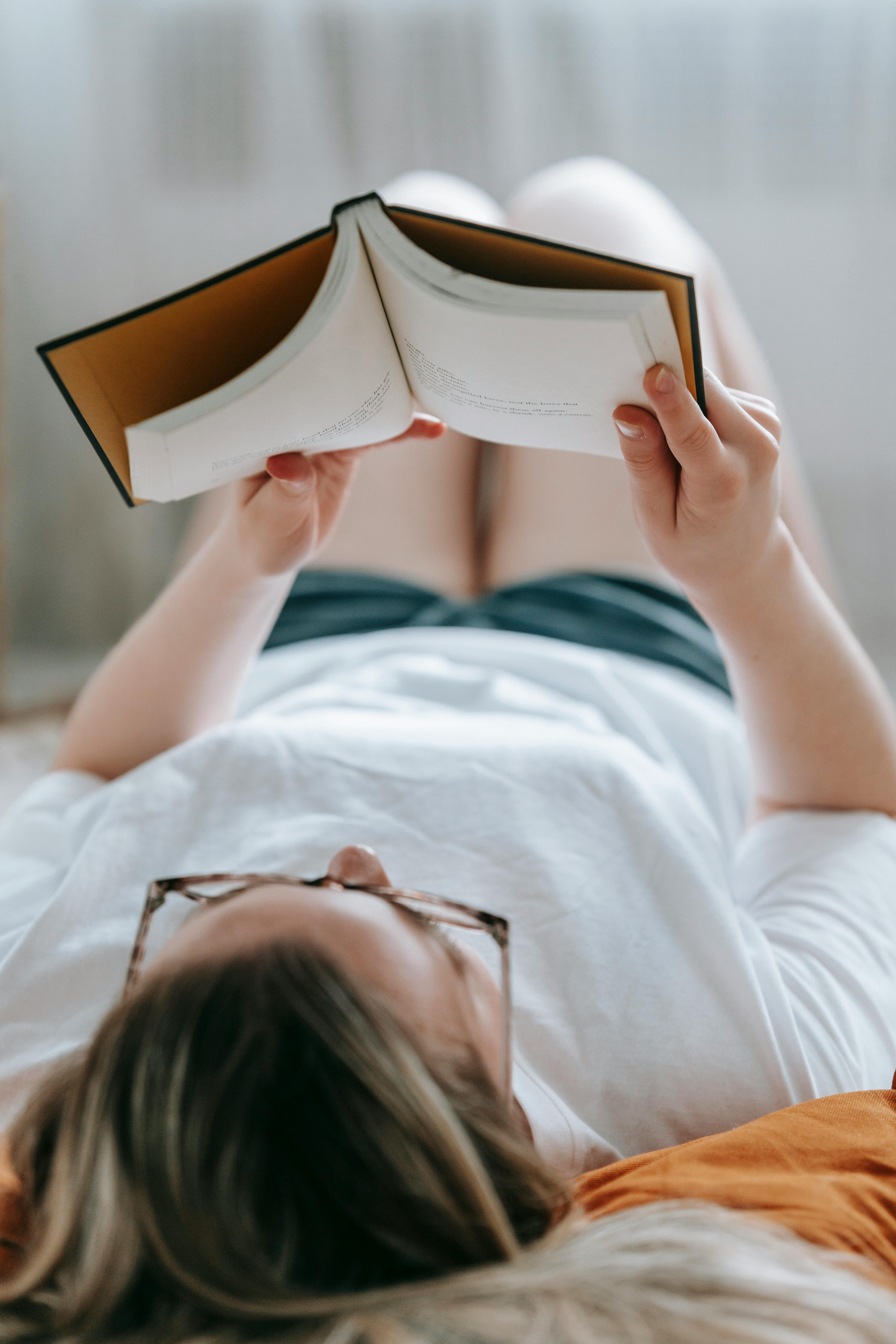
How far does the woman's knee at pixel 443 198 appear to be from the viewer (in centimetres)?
118

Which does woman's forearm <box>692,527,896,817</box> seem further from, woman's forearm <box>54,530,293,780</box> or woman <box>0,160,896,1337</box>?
woman's forearm <box>54,530,293,780</box>

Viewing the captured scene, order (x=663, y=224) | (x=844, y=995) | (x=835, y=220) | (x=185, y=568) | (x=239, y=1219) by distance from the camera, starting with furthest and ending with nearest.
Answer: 1. (x=835, y=220)
2. (x=663, y=224)
3. (x=185, y=568)
4. (x=844, y=995)
5. (x=239, y=1219)

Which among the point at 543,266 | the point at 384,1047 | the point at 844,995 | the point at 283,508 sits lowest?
the point at 844,995

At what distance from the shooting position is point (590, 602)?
1.09 m

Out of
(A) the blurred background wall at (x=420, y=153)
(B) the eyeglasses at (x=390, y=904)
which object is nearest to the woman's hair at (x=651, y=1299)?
(B) the eyeglasses at (x=390, y=904)

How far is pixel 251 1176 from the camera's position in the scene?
422 mm

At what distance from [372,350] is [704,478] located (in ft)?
0.65

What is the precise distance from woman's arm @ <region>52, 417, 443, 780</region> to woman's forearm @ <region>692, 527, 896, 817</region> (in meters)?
0.30

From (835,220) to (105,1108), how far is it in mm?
1577

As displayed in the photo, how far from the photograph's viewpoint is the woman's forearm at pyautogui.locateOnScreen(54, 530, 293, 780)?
0.83 meters

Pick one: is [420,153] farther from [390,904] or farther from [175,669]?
[390,904]

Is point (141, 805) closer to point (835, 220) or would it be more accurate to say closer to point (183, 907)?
point (183, 907)

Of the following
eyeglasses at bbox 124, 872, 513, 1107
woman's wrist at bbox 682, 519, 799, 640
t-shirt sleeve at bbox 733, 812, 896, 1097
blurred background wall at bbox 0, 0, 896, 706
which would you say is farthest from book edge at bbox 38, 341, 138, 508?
blurred background wall at bbox 0, 0, 896, 706

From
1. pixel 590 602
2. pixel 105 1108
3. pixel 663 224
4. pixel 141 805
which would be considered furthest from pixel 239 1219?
pixel 663 224
